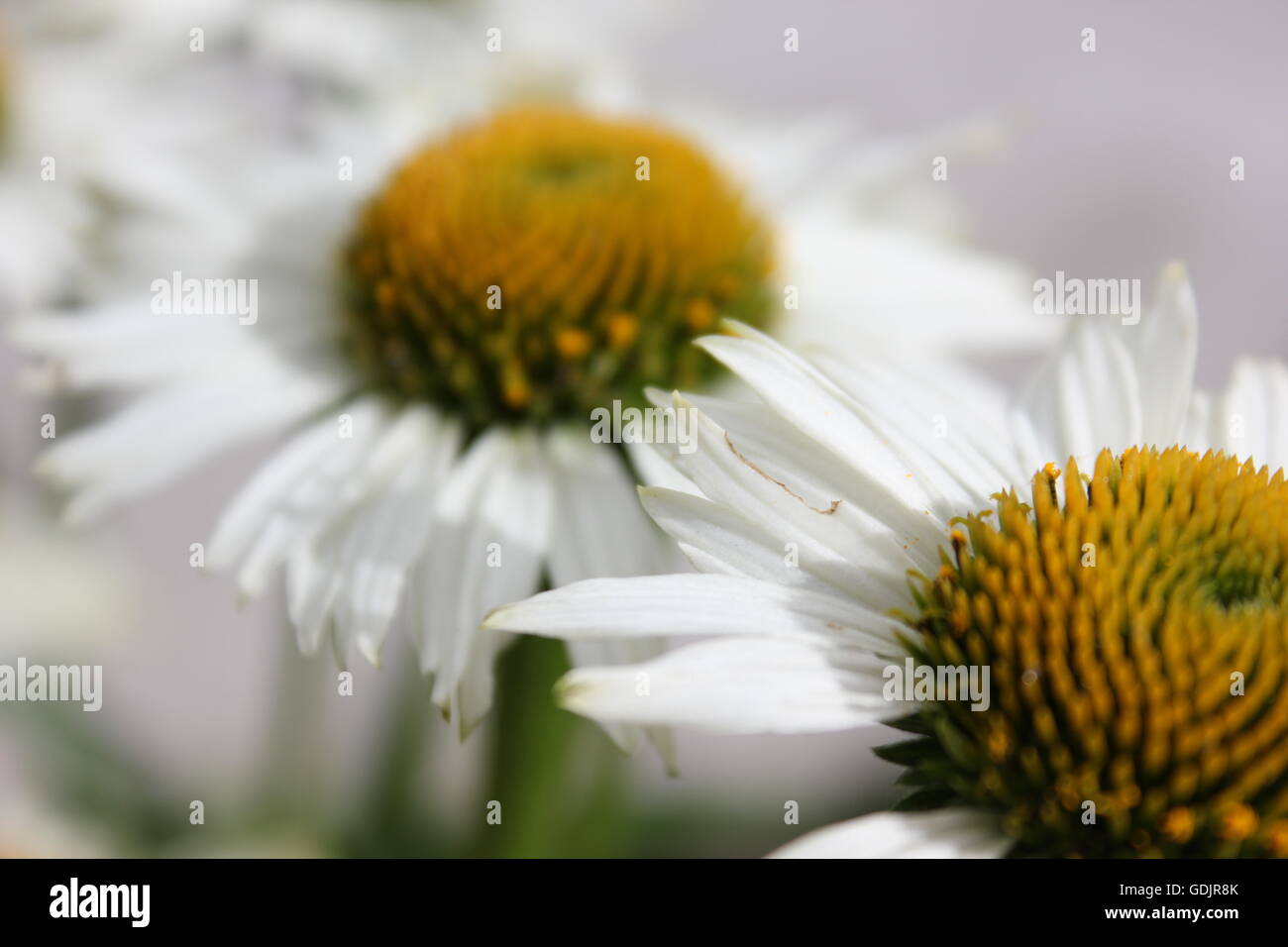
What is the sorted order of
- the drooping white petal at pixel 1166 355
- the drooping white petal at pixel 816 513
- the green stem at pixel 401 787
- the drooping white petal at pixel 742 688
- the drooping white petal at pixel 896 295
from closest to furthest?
the drooping white petal at pixel 742 688
the drooping white petal at pixel 816 513
the drooping white petal at pixel 1166 355
the drooping white petal at pixel 896 295
the green stem at pixel 401 787

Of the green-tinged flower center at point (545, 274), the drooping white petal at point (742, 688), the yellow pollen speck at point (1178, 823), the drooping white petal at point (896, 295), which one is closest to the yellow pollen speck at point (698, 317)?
the green-tinged flower center at point (545, 274)

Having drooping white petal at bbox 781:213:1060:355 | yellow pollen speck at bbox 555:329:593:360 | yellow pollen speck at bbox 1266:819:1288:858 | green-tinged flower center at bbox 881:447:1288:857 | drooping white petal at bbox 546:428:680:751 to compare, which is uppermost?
drooping white petal at bbox 781:213:1060:355

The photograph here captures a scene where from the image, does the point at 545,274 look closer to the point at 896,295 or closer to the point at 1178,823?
the point at 896,295

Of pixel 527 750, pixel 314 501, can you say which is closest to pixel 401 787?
pixel 527 750

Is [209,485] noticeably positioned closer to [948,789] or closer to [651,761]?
[651,761]

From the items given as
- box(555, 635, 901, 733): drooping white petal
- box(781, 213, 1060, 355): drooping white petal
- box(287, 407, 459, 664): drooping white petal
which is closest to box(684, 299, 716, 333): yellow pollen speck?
box(781, 213, 1060, 355): drooping white petal

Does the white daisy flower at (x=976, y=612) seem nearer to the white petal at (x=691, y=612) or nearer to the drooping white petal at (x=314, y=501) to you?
the white petal at (x=691, y=612)

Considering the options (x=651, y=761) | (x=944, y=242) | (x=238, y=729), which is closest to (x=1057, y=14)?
(x=944, y=242)

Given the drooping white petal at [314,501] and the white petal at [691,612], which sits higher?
the drooping white petal at [314,501]

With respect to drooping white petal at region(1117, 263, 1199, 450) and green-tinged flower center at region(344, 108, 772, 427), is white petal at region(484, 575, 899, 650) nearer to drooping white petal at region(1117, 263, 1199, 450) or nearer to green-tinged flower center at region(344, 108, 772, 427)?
drooping white petal at region(1117, 263, 1199, 450)
